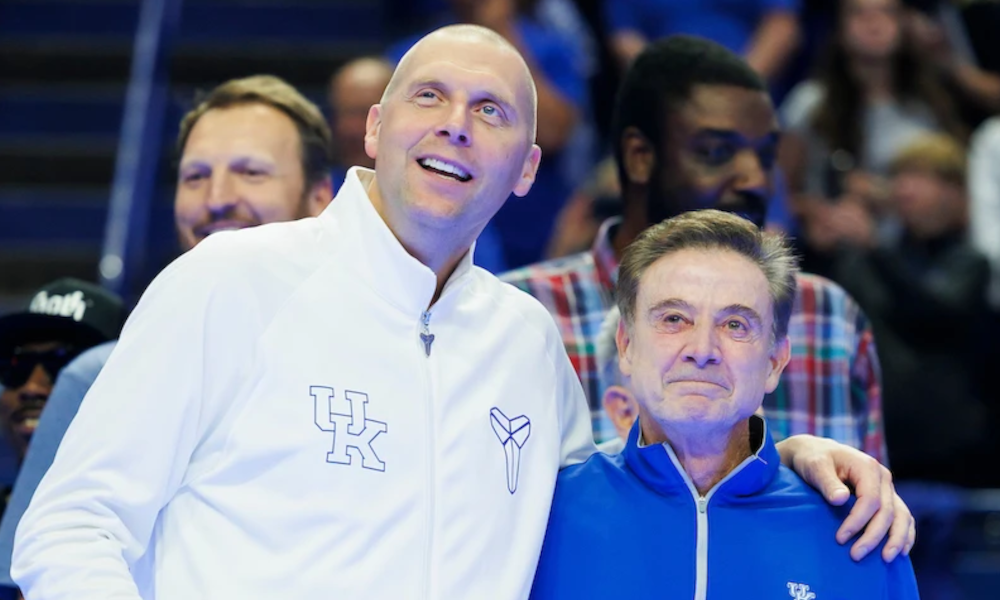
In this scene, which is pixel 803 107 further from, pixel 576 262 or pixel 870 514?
pixel 870 514

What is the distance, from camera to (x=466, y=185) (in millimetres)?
2520

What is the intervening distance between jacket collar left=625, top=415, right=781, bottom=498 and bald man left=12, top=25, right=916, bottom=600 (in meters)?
0.16

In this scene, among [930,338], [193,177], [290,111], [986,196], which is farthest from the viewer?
[986,196]

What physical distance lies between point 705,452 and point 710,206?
738mm

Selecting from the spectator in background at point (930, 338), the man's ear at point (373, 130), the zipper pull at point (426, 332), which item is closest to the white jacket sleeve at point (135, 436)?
the zipper pull at point (426, 332)

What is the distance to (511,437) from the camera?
100 inches

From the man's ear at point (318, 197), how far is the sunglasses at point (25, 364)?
1.97 feet

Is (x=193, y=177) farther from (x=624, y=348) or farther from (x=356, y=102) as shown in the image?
(x=356, y=102)

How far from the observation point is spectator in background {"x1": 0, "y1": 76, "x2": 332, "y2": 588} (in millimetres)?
3250

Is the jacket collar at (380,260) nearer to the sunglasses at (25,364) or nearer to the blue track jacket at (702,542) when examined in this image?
the blue track jacket at (702,542)

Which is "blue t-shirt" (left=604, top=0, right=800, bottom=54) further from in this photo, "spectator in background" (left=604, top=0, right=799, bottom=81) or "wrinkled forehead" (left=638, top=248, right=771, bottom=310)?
"wrinkled forehead" (left=638, top=248, right=771, bottom=310)

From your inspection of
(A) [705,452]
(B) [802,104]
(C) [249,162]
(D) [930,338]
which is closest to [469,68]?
(A) [705,452]

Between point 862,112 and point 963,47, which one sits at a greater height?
point 963,47

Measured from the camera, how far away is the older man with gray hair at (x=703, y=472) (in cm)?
247
